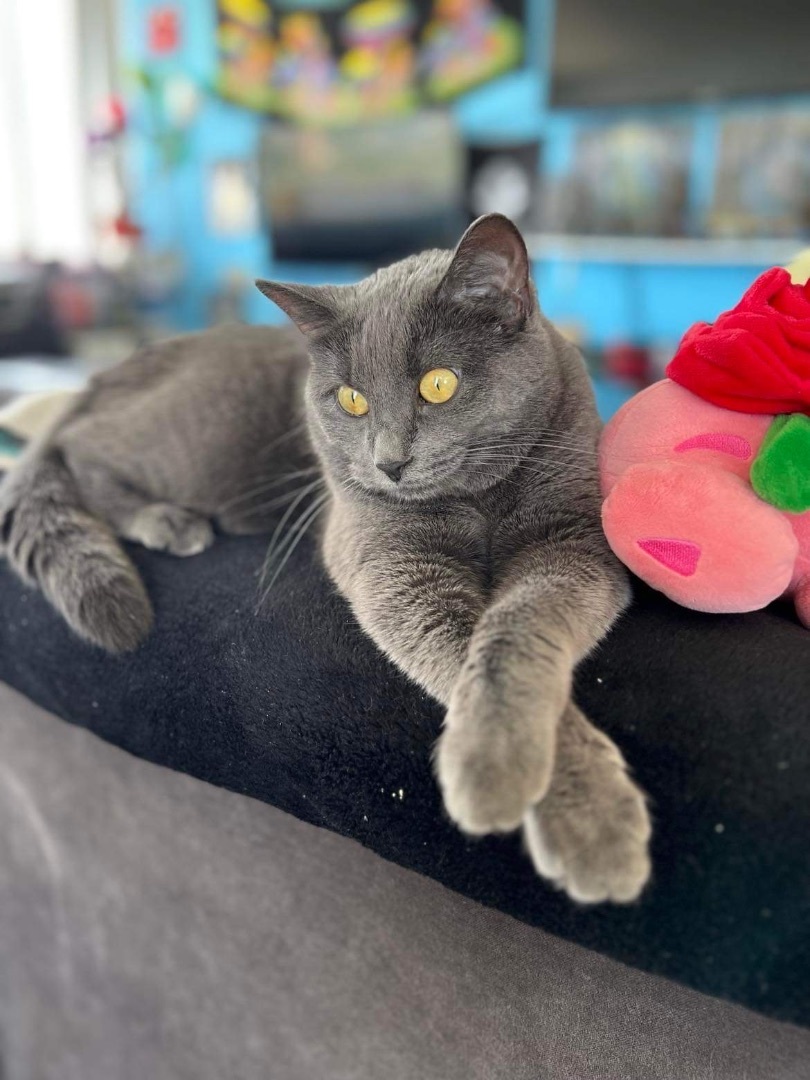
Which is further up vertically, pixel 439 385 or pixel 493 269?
pixel 493 269

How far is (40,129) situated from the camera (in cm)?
511

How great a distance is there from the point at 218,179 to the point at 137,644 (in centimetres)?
457

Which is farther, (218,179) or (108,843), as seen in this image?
(218,179)

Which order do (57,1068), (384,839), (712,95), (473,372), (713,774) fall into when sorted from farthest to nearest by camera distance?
1. (712,95)
2. (57,1068)
3. (473,372)
4. (384,839)
5. (713,774)

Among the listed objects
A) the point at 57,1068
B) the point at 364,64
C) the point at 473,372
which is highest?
the point at 364,64

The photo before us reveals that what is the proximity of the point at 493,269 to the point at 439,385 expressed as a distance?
0.12 meters

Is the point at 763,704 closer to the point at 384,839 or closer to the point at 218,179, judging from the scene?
the point at 384,839

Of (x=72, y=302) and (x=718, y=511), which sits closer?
(x=718, y=511)

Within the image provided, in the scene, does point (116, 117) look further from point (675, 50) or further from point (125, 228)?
point (675, 50)

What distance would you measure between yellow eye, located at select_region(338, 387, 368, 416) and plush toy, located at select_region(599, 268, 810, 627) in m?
0.27

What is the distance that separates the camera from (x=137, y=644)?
2.90 feet

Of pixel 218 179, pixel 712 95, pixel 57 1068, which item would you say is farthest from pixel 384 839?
pixel 218 179

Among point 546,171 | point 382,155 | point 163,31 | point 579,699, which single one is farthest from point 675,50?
point 579,699

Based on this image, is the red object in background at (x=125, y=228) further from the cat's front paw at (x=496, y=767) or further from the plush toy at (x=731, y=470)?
the cat's front paw at (x=496, y=767)
